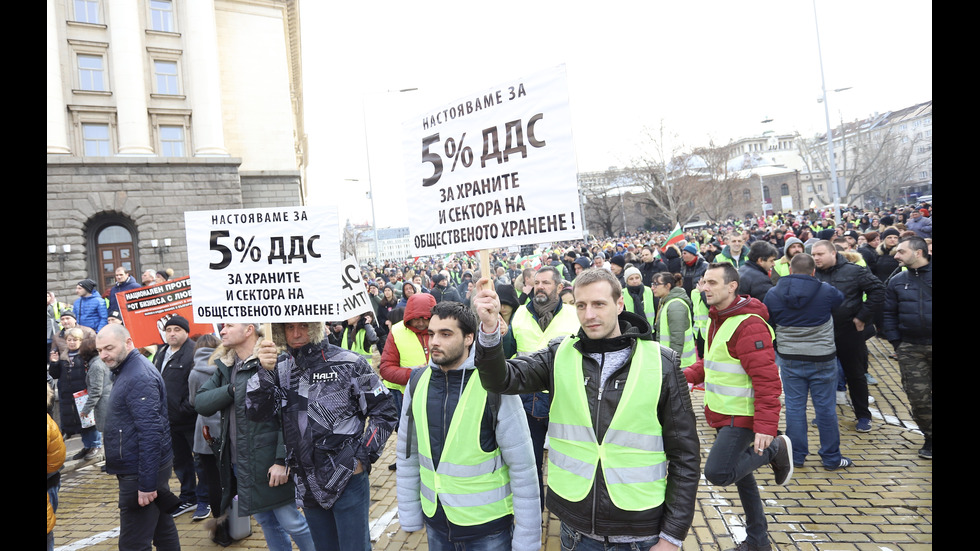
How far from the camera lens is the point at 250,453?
398 centimetres

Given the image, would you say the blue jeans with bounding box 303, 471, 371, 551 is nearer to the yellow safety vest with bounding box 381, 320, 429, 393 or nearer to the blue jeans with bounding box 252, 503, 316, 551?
the blue jeans with bounding box 252, 503, 316, 551

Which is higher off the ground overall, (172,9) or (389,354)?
(172,9)

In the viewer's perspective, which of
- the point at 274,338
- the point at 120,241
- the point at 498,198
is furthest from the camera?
the point at 120,241

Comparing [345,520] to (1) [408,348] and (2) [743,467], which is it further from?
(2) [743,467]

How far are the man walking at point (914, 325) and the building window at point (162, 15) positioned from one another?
32216 millimetres

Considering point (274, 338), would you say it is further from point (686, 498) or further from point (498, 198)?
point (686, 498)

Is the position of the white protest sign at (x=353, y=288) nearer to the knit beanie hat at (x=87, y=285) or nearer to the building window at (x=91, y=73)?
the knit beanie hat at (x=87, y=285)

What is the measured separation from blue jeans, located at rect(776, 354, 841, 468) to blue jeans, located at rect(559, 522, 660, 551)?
12.0 feet

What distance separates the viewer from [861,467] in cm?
566

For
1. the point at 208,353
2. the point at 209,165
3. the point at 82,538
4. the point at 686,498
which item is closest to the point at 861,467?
the point at 686,498

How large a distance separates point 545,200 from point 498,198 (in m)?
0.36

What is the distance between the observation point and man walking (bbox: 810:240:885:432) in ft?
21.1

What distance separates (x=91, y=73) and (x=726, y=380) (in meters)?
31.5

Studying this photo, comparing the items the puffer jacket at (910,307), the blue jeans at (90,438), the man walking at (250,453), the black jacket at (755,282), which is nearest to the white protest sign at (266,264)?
the man walking at (250,453)
